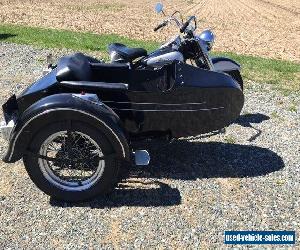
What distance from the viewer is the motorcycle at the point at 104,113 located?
175 inches

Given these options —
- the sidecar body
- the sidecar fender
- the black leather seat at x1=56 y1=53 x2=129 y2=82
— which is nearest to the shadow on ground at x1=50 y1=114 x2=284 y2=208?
the sidecar body

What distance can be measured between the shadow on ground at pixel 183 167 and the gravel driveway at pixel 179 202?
0.04ft

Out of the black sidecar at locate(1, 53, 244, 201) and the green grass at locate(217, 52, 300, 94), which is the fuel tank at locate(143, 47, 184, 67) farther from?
the green grass at locate(217, 52, 300, 94)

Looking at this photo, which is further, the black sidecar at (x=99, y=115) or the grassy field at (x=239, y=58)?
the grassy field at (x=239, y=58)

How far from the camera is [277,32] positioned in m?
19.3

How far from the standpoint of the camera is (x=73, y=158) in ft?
15.3

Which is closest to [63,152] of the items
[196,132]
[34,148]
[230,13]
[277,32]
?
[34,148]

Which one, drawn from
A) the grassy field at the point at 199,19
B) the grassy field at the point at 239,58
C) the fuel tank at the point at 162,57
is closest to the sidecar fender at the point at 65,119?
the fuel tank at the point at 162,57

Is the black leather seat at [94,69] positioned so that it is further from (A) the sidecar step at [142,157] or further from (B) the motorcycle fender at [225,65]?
(B) the motorcycle fender at [225,65]

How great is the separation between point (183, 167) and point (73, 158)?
155 centimetres

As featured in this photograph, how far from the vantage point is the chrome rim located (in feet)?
15.0

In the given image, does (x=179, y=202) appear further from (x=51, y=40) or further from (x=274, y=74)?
(x=51, y=40)

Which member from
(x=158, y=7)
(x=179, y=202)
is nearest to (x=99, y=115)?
(x=179, y=202)

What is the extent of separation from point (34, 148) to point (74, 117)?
552 mm
